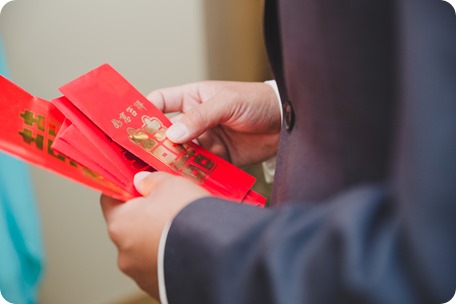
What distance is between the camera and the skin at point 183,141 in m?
0.45

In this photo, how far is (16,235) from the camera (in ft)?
2.59

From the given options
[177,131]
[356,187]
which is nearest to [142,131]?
[177,131]

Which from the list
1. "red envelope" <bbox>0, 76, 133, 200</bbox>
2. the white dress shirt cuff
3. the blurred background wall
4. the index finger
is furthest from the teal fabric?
the white dress shirt cuff

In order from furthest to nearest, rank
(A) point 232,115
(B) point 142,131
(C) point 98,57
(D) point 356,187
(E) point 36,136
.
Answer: (C) point 98,57 < (A) point 232,115 < (B) point 142,131 < (E) point 36,136 < (D) point 356,187

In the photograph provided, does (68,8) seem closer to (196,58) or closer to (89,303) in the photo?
(196,58)

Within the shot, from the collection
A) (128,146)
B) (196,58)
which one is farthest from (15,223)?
(196,58)

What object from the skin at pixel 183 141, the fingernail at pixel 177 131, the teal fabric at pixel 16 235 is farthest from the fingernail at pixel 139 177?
the teal fabric at pixel 16 235

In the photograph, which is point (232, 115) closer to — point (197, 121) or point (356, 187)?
point (197, 121)

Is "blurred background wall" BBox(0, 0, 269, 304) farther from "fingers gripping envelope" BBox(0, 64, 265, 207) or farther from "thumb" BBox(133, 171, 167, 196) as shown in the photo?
"thumb" BBox(133, 171, 167, 196)

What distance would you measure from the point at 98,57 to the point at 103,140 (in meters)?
0.39

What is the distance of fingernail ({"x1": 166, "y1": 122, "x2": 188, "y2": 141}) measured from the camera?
2.06 ft

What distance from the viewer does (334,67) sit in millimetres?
376

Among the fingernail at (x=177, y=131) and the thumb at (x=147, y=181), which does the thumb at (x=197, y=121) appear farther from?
the thumb at (x=147, y=181)

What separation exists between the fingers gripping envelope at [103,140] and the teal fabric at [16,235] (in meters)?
Answer: 0.25
